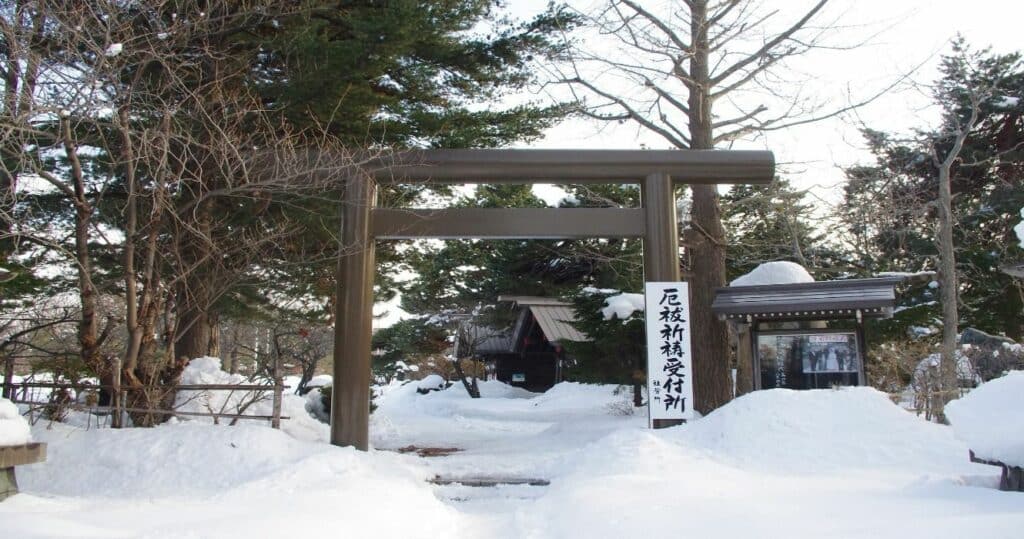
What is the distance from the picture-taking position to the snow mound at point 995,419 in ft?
17.0

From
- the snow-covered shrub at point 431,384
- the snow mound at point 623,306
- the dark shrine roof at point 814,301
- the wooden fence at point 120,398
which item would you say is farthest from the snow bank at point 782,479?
the snow-covered shrub at point 431,384

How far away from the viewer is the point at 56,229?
11.2 meters

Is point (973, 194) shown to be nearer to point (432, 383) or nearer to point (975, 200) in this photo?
point (975, 200)

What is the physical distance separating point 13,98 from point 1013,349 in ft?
53.9

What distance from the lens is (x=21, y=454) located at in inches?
225

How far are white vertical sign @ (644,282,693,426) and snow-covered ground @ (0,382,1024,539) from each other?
0.67 meters

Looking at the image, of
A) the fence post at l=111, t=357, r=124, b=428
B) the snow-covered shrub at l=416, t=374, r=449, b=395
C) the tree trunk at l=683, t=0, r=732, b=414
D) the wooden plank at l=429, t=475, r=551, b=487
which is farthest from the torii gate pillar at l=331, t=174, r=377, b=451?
the snow-covered shrub at l=416, t=374, r=449, b=395

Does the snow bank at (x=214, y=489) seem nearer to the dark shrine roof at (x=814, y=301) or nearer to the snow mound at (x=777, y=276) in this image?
the dark shrine roof at (x=814, y=301)

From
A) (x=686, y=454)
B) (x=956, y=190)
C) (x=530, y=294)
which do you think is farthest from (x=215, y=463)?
(x=956, y=190)

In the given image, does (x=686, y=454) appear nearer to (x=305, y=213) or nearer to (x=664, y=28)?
(x=305, y=213)

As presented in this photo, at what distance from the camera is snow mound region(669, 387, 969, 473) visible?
24.1 ft

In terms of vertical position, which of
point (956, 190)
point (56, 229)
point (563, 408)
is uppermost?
point (956, 190)

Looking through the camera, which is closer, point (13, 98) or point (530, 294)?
Answer: point (13, 98)

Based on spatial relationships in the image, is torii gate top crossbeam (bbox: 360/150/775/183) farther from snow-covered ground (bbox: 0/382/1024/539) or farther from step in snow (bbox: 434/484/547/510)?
step in snow (bbox: 434/484/547/510)
